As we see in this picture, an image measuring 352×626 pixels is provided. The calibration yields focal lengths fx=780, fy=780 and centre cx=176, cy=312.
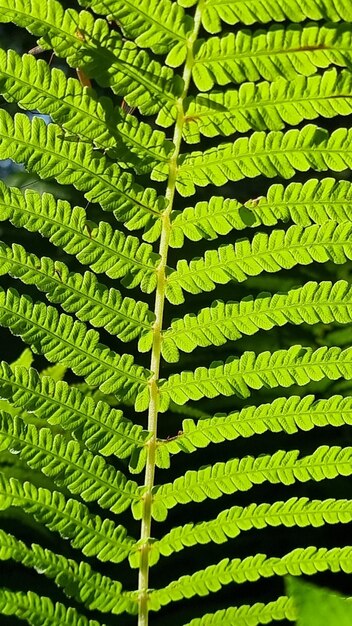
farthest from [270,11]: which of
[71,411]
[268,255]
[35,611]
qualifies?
[35,611]

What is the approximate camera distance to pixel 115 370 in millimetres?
1037

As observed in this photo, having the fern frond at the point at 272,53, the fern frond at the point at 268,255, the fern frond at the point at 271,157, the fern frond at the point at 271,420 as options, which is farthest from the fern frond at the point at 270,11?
the fern frond at the point at 271,420

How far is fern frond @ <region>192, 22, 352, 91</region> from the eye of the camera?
904mm

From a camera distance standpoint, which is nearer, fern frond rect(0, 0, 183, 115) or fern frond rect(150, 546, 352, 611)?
fern frond rect(0, 0, 183, 115)

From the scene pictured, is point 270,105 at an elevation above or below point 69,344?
above

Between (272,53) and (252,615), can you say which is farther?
(252,615)

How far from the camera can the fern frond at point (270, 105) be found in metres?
0.92

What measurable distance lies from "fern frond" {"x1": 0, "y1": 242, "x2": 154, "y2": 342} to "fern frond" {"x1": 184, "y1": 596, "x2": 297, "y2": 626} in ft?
1.27

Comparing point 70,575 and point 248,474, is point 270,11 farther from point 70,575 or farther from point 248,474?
point 70,575

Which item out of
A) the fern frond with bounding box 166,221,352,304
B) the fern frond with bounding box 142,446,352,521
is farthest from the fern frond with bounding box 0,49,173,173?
the fern frond with bounding box 142,446,352,521

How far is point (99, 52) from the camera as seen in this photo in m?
0.93

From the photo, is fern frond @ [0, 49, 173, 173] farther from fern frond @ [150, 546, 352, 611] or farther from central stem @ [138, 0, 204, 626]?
fern frond @ [150, 546, 352, 611]

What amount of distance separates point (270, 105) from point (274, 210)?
132mm

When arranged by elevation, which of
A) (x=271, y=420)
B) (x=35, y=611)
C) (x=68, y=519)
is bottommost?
(x=35, y=611)
